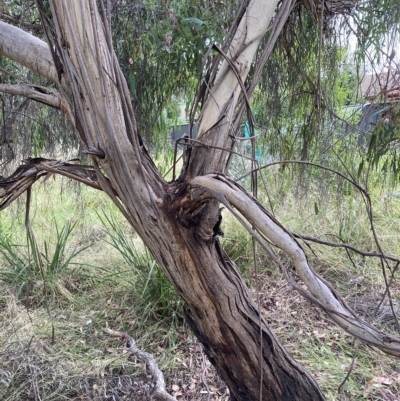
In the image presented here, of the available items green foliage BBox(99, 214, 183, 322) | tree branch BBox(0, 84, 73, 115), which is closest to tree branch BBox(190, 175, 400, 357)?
tree branch BBox(0, 84, 73, 115)

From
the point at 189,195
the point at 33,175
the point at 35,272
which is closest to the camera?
the point at 189,195

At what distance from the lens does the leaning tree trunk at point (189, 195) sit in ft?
3.37

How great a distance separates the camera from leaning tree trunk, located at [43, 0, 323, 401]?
103 cm

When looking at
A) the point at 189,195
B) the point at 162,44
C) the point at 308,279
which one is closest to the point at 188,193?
the point at 189,195

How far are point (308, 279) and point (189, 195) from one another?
14.7 inches

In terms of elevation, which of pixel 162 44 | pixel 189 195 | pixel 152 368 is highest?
pixel 162 44

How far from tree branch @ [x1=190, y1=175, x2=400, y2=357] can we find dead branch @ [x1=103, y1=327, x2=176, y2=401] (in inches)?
44.0

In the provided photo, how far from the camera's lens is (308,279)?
32.1 inches

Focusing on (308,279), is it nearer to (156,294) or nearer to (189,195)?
(189,195)

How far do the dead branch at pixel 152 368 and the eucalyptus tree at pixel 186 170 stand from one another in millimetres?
474

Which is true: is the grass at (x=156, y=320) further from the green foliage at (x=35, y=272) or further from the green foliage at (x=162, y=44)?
the green foliage at (x=162, y=44)

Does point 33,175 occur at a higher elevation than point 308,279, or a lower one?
higher

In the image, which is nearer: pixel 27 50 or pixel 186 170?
pixel 186 170

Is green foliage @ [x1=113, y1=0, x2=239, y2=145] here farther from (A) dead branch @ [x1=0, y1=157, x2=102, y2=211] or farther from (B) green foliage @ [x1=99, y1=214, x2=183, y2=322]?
(B) green foliage @ [x1=99, y1=214, x2=183, y2=322]
